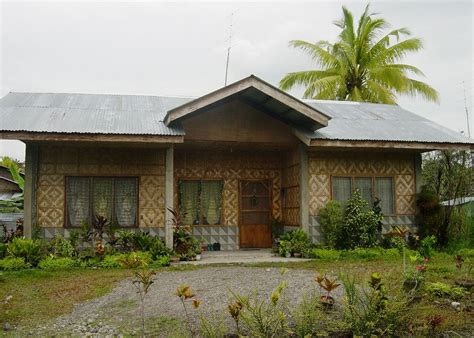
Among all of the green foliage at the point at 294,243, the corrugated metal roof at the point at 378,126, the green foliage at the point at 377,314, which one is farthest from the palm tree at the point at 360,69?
the green foliage at the point at 377,314

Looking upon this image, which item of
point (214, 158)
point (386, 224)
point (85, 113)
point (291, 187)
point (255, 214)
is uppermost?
point (85, 113)

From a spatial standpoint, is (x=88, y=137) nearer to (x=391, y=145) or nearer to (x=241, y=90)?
(x=241, y=90)

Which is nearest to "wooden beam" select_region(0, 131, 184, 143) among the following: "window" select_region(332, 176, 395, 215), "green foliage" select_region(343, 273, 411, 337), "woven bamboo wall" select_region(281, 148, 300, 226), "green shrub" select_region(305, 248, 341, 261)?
"woven bamboo wall" select_region(281, 148, 300, 226)

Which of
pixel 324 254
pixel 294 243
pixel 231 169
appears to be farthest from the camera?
pixel 231 169

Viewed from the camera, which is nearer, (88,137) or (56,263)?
(56,263)

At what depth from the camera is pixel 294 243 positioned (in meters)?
12.4

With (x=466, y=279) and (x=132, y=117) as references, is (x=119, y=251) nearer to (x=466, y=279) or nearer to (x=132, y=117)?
(x=132, y=117)

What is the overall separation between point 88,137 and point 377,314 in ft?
26.1

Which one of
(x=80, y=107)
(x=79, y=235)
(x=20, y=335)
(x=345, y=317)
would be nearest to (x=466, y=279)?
(x=345, y=317)

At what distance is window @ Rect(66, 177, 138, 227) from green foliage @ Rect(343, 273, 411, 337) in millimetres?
8092

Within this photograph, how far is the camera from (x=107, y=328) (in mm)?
5949

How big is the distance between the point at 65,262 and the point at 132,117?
411 cm

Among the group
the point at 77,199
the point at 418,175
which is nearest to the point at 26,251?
the point at 77,199

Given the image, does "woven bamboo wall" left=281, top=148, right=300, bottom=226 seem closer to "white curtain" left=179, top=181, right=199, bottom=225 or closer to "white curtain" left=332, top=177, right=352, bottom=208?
"white curtain" left=332, top=177, right=352, bottom=208
